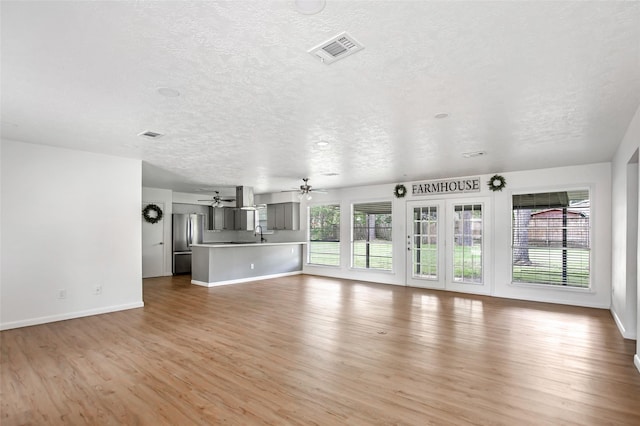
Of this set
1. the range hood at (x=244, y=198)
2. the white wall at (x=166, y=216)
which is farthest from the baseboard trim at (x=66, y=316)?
the white wall at (x=166, y=216)

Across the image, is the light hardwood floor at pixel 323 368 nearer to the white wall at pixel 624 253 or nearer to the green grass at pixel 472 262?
the white wall at pixel 624 253

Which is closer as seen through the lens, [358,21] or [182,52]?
[358,21]

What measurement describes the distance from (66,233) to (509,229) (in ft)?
25.5

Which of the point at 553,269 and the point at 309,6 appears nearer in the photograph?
the point at 309,6

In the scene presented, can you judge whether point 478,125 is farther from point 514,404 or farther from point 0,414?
point 0,414

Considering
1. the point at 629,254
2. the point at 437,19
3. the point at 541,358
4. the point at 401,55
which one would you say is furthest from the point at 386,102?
the point at 629,254

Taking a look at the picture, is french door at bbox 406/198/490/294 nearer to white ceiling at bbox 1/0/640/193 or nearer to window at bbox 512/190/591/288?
window at bbox 512/190/591/288

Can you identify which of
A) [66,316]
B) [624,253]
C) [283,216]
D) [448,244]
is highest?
[283,216]

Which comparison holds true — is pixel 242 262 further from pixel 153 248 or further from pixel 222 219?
pixel 222 219

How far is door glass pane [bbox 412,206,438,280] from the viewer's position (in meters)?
7.63

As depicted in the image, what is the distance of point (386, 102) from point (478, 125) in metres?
1.33

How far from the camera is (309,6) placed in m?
1.71

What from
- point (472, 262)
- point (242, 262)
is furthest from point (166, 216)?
point (472, 262)

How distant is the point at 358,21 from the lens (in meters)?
1.85
